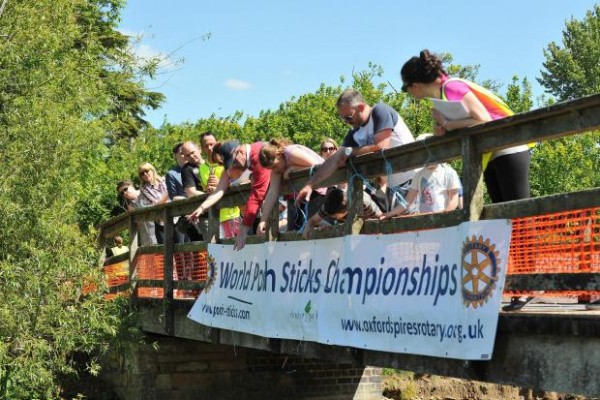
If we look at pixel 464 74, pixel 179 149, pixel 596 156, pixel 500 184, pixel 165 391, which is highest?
pixel 464 74

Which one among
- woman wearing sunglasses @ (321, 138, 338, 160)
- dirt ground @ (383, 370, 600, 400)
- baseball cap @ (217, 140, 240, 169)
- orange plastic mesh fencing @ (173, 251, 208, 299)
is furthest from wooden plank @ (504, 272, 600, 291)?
dirt ground @ (383, 370, 600, 400)

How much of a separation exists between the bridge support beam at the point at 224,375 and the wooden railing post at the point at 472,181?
7.03 metres

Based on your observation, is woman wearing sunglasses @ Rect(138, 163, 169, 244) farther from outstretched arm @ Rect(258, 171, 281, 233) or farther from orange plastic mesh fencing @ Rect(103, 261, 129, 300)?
outstretched arm @ Rect(258, 171, 281, 233)

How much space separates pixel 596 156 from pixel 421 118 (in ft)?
18.6

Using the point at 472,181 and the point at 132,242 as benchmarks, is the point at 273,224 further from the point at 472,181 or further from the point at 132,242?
the point at 132,242

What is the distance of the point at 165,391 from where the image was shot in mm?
12656

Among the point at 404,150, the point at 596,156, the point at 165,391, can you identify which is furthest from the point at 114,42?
the point at 404,150

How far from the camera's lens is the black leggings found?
238 inches

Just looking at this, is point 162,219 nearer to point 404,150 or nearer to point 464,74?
point 404,150

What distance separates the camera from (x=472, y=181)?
19.7ft

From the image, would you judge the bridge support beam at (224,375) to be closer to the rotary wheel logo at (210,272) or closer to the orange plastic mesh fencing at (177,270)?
the orange plastic mesh fencing at (177,270)

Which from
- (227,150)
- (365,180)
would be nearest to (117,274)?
(227,150)

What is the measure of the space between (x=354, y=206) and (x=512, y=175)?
Answer: 1474 mm

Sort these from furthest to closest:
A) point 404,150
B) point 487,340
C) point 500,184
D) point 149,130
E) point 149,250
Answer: point 149,130 → point 149,250 → point 404,150 → point 500,184 → point 487,340
